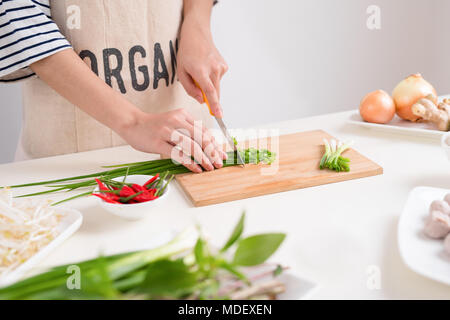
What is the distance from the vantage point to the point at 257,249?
0.67 m

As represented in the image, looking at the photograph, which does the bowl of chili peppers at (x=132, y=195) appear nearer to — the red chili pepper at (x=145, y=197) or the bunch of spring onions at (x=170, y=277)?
the red chili pepper at (x=145, y=197)

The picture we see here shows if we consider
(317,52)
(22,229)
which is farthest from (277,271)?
(317,52)

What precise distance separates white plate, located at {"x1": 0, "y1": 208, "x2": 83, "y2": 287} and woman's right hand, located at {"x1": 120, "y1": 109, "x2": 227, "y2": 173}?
0.35 meters

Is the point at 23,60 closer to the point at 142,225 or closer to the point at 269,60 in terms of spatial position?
the point at 142,225

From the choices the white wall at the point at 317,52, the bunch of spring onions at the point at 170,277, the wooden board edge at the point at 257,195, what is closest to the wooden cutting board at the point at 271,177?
the wooden board edge at the point at 257,195

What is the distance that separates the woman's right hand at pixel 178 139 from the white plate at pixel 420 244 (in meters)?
0.51

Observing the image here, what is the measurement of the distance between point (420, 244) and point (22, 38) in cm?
117

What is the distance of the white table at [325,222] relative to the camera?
0.75 metres

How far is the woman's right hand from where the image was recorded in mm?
1200

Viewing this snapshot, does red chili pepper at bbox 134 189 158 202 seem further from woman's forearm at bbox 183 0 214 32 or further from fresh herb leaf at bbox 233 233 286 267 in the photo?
woman's forearm at bbox 183 0 214 32

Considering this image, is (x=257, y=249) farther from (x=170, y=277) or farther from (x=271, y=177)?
(x=271, y=177)

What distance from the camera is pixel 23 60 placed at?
50.3 inches
